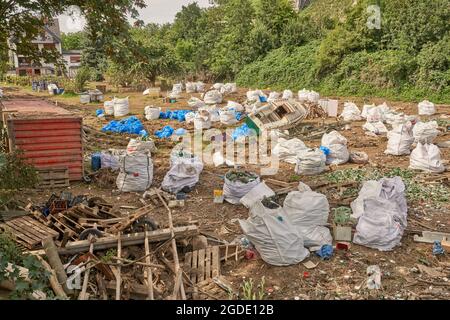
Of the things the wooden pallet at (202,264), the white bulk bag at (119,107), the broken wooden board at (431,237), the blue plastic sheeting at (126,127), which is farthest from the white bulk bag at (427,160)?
the white bulk bag at (119,107)

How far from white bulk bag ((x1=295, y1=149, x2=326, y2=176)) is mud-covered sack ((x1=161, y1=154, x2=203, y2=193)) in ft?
7.88

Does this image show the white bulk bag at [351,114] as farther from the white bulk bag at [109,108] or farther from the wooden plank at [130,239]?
the wooden plank at [130,239]

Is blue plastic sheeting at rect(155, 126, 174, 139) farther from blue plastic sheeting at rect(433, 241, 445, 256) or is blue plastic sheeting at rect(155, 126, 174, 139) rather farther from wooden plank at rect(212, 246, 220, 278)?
blue plastic sheeting at rect(433, 241, 445, 256)

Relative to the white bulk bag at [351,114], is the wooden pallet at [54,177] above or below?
below

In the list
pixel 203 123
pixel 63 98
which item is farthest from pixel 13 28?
pixel 63 98

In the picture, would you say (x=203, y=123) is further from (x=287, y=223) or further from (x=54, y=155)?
(x=287, y=223)

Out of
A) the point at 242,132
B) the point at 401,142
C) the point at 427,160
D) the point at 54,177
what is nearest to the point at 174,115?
Answer: the point at 242,132

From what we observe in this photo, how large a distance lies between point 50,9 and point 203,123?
7.97m

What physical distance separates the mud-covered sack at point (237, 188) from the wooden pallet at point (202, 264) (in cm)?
210

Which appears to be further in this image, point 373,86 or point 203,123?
point 373,86

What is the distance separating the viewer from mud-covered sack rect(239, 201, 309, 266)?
17.9 ft

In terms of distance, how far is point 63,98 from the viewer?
1003 inches

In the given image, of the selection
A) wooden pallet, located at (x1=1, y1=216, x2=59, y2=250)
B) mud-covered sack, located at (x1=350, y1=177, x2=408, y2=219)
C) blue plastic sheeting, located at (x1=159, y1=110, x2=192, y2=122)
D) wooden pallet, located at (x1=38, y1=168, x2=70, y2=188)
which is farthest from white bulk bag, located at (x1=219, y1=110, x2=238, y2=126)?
wooden pallet, located at (x1=1, y1=216, x2=59, y2=250)

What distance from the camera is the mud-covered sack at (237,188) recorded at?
778cm
